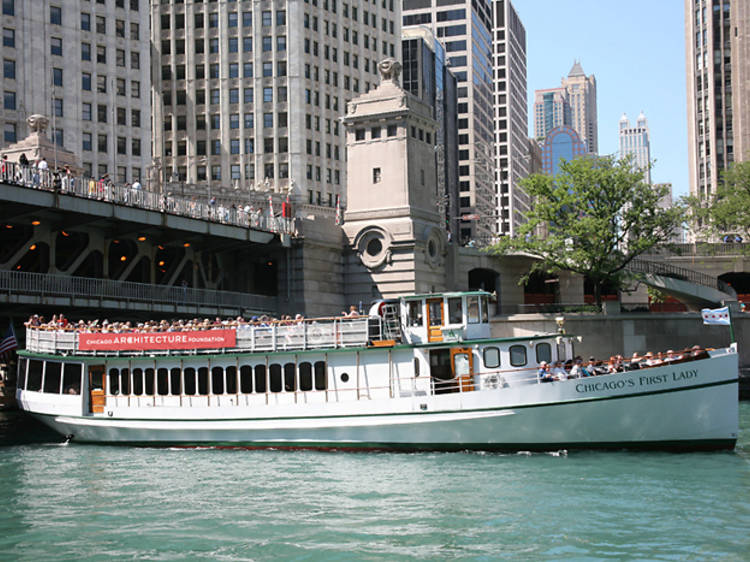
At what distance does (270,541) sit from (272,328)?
1590cm

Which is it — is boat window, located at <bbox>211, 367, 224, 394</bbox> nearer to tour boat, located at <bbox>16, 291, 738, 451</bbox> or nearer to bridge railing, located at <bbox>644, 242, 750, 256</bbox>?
tour boat, located at <bbox>16, 291, 738, 451</bbox>

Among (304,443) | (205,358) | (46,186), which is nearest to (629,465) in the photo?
(304,443)

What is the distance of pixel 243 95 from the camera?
11244 centimetres

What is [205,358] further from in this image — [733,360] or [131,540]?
[733,360]

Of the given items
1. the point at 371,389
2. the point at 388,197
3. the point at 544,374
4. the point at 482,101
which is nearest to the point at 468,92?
the point at 482,101

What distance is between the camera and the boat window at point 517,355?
110 ft

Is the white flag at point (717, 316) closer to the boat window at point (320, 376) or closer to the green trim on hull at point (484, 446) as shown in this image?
the green trim on hull at point (484, 446)

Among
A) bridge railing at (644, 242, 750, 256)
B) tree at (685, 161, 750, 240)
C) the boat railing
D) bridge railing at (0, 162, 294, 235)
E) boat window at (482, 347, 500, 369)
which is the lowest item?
boat window at (482, 347, 500, 369)

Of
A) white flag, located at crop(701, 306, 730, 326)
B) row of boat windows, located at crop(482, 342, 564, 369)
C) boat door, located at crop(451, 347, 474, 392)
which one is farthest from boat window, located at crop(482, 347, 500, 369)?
→ white flag, located at crop(701, 306, 730, 326)

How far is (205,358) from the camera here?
1451 inches

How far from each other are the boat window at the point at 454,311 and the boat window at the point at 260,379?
7.71 meters

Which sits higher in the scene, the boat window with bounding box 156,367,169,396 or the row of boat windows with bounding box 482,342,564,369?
the row of boat windows with bounding box 482,342,564,369

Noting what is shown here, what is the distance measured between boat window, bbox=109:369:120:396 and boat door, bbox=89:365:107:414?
0.37 metres

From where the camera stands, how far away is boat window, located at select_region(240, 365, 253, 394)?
3662 centimetres
